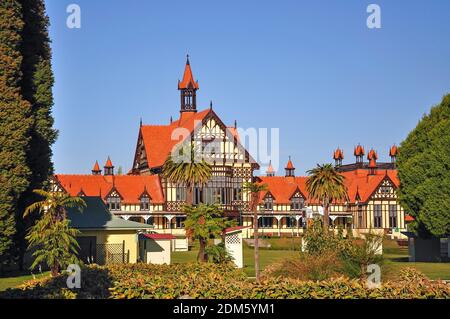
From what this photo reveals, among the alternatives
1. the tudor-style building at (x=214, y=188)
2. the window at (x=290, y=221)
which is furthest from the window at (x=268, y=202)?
the window at (x=290, y=221)

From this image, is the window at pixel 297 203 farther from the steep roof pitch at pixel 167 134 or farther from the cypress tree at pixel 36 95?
the cypress tree at pixel 36 95

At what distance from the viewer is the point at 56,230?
113ft

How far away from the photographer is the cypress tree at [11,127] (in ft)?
125

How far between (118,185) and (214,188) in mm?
12308

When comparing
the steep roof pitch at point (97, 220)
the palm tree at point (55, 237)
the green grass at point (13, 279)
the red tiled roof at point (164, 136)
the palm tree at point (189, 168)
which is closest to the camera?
the palm tree at point (55, 237)

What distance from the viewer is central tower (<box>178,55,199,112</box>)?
10744 cm

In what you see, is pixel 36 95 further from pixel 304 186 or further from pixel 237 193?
pixel 304 186

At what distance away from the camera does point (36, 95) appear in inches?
1788

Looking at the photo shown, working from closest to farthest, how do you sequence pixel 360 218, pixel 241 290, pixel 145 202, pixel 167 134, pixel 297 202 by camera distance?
1. pixel 241 290
2. pixel 145 202
3. pixel 167 134
4. pixel 297 202
5. pixel 360 218

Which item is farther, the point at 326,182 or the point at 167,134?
Result: the point at 167,134

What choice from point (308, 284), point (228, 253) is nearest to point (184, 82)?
point (228, 253)

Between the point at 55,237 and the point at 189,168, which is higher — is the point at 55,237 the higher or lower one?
the lower one

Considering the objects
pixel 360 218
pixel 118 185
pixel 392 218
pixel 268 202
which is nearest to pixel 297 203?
pixel 268 202

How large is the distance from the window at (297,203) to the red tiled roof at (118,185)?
16.8m
